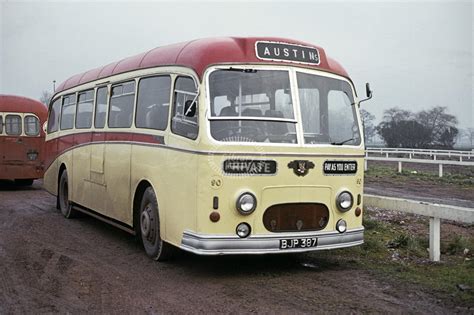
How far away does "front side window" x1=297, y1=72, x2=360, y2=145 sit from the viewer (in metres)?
7.23

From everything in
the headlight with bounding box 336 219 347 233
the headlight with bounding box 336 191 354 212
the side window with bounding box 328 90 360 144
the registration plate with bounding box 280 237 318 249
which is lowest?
the registration plate with bounding box 280 237 318 249

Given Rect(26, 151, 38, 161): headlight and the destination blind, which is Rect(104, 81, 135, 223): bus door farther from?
Rect(26, 151, 38, 161): headlight

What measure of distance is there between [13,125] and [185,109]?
13.0 meters

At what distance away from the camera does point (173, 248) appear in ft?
25.0

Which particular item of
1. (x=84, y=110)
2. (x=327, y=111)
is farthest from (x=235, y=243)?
(x=84, y=110)

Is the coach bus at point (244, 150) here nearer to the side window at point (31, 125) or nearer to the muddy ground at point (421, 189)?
the muddy ground at point (421, 189)

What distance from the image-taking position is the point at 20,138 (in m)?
18.2

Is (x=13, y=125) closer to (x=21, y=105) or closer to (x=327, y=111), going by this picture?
(x=21, y=105)

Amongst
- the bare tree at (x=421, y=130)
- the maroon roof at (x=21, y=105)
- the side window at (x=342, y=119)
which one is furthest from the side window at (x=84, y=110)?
the bare tree at (x=421, y=130)

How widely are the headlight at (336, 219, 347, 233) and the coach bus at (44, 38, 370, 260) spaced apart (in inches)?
0.5

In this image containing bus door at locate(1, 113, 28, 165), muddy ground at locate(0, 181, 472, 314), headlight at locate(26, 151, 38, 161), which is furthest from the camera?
headlight at locate(26, 151, 38, 161)

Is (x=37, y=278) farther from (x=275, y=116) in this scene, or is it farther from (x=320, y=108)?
(x=320, y=108)

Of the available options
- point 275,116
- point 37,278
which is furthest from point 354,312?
point 37,278

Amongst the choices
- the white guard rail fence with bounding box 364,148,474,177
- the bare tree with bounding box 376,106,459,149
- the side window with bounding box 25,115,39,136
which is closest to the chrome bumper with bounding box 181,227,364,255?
the side window with bounding box 25,115,39,136
